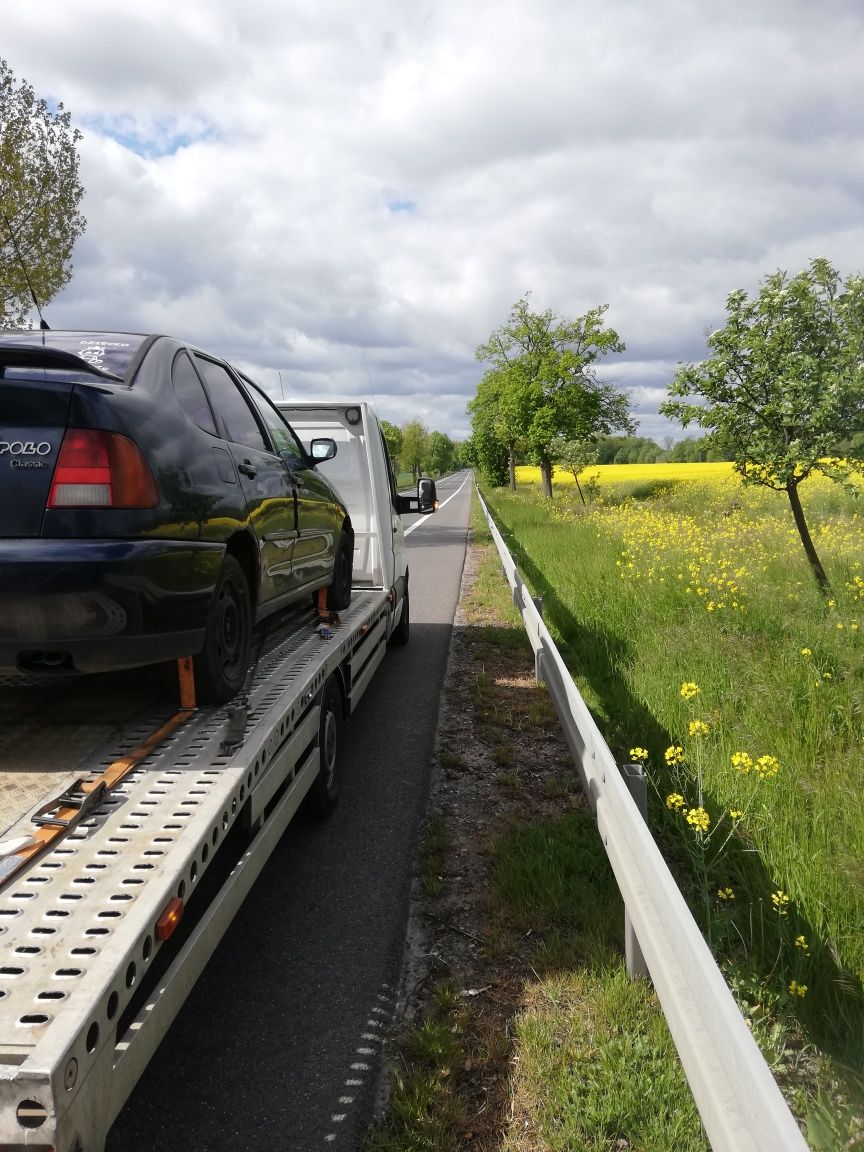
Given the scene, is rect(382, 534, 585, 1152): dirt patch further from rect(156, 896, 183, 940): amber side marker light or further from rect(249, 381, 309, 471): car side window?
rect(249, 381, 309, 471): car side window

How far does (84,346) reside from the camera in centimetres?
301

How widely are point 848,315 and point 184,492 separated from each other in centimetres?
855

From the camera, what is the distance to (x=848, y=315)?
29.0 feet

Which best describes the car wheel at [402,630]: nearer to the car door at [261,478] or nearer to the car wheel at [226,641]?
the car door at [261,478]

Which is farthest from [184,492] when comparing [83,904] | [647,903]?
[647,903]

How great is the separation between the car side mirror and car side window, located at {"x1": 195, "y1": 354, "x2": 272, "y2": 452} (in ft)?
3.18

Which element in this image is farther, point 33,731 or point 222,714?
point 222,714

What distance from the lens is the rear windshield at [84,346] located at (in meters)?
2.58

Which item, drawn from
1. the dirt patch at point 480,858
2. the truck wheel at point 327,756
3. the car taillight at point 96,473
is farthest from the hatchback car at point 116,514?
the dirt patch at point 480,858

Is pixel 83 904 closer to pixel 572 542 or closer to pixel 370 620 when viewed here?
pixel 370 620

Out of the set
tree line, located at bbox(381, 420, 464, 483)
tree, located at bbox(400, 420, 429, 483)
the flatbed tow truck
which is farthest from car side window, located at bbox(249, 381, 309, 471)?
tree, located at bbox(400, 420, 429, 483)

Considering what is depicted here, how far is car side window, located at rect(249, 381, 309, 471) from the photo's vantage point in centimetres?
453

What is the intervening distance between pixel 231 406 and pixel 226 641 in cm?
130

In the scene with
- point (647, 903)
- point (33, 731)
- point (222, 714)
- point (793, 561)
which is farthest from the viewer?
point (793, 561)
